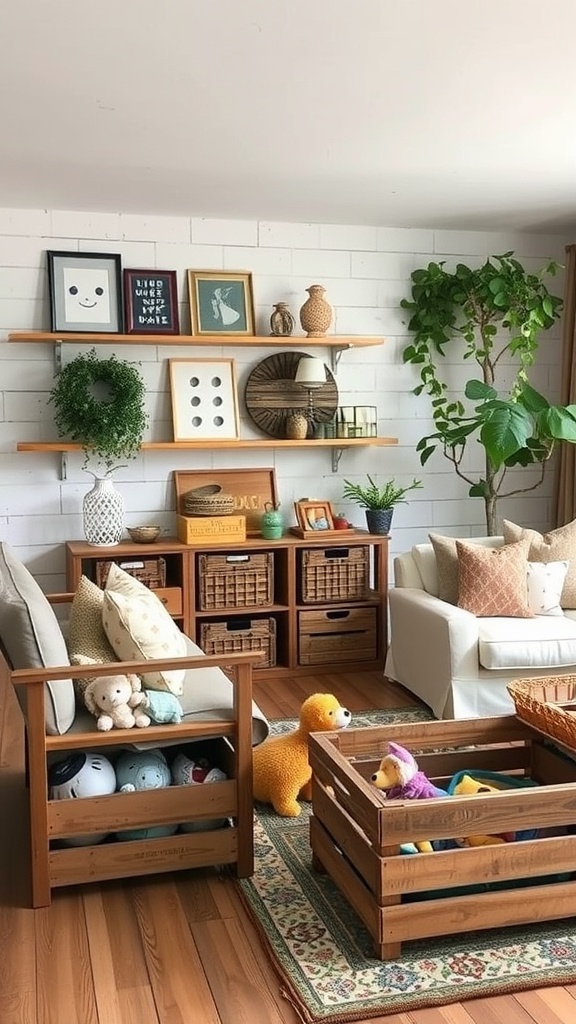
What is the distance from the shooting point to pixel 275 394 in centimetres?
539

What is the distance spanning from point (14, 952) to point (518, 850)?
1.32 m

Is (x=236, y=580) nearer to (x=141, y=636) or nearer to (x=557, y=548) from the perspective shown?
(x=557, y=548)

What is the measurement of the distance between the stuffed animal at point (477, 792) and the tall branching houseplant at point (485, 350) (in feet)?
7.99

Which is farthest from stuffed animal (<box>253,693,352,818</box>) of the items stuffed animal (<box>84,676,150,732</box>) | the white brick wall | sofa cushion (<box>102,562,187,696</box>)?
the white brick wall

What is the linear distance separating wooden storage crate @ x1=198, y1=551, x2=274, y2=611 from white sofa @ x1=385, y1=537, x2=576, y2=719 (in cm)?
91

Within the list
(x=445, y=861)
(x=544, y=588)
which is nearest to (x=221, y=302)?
(x=544, y=588)

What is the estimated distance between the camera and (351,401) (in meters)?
5.57

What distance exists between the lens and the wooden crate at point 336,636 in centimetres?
516

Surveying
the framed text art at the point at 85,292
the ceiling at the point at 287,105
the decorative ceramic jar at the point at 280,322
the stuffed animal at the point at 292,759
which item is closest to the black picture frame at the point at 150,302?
the framed text art at the point at 85,292

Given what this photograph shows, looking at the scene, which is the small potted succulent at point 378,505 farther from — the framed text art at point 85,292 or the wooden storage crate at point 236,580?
the framed text art at point 85,292

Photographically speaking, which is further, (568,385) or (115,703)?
(568,385)

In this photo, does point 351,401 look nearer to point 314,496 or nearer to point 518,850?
point 314,496

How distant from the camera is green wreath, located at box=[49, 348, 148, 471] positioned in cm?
486

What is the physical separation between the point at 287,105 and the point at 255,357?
2.13m
